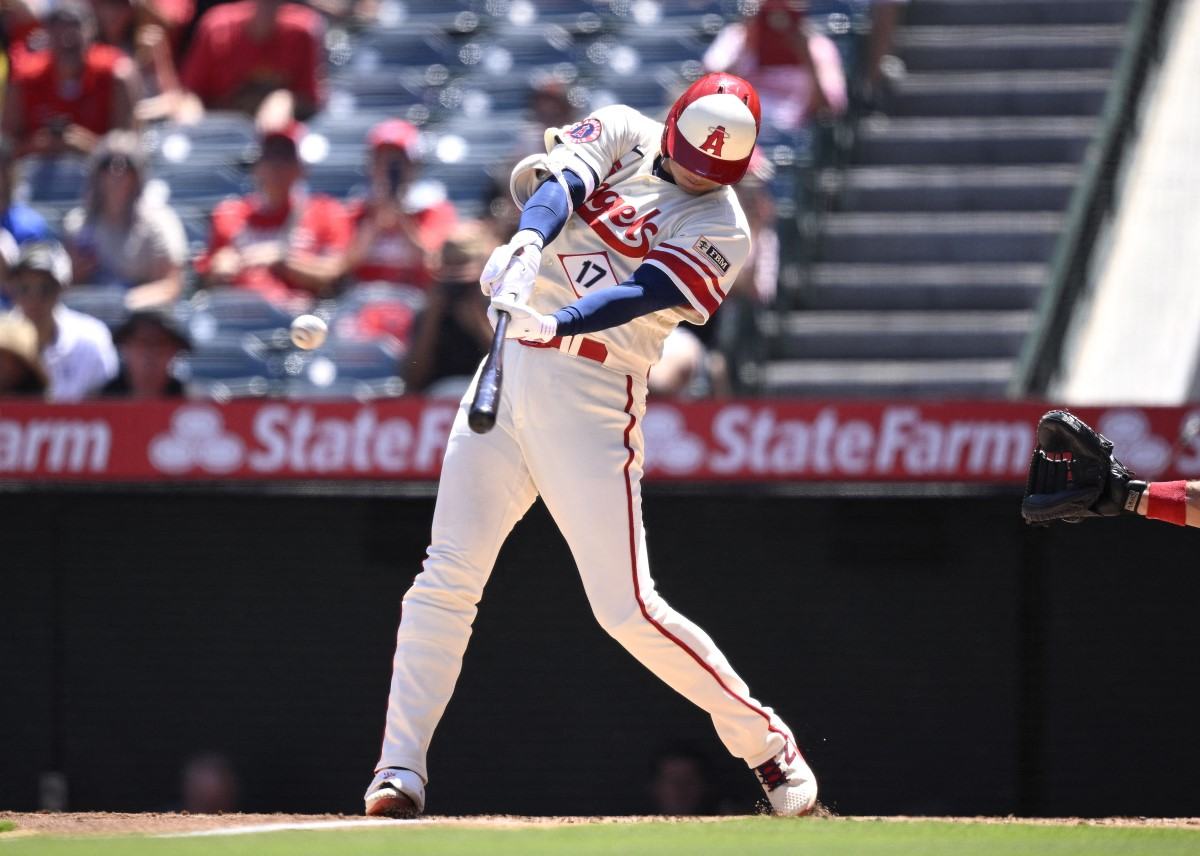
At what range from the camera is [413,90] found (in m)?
10.4

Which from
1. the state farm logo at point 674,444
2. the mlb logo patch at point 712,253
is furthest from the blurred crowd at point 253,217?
the mlb logo patch at point 712,253

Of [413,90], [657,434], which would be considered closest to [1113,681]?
[657,434]

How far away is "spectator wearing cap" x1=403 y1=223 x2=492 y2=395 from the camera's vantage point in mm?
7102

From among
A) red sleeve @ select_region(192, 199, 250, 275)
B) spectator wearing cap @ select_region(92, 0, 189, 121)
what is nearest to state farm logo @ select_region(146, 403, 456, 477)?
red sleeve @ select_region(192, 199, 250, 275)

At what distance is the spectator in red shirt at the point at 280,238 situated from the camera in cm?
844

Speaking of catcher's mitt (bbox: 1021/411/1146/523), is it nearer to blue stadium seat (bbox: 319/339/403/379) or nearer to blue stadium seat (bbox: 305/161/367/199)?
blue stadium seat (bbox: 319/339/403/379)

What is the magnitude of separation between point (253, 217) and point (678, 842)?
17.7ft

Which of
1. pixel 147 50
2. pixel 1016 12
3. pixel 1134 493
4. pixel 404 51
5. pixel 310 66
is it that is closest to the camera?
pixel 1134 493

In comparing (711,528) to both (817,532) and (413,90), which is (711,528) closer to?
(817,532)

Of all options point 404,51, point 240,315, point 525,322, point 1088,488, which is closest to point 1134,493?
point 1088,488

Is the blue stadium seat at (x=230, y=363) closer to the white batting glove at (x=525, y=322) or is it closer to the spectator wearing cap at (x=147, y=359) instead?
the spectator wearing cap at (x=147, y=359)

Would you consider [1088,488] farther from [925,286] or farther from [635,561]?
[925,286]

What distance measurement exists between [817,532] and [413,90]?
519 cm

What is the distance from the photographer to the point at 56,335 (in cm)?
741
